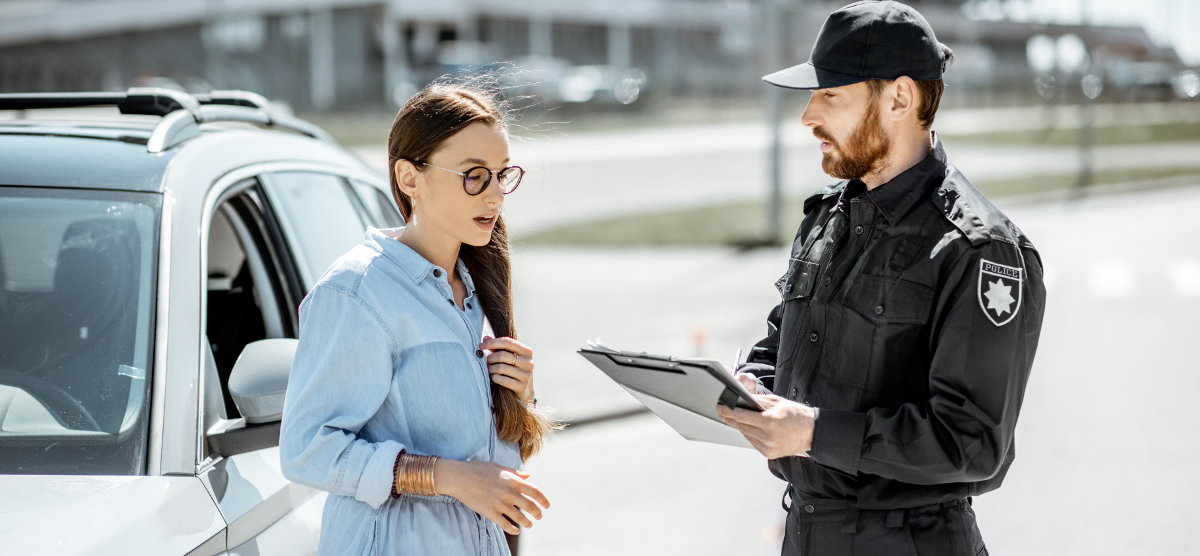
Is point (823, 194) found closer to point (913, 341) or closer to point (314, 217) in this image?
point (913, 341)

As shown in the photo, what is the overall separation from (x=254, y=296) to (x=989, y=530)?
3.62 metres

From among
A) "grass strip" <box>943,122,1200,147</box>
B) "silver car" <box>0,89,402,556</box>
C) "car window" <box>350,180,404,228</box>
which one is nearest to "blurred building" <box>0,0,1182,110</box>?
"grass strip" <box>943,122,1200,147</box>

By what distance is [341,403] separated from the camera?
1.94 meters

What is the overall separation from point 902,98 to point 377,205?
2.15 m

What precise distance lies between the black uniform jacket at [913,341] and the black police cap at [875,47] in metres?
0.22

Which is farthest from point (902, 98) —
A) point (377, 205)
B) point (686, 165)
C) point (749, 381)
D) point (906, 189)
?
point (686, 165)

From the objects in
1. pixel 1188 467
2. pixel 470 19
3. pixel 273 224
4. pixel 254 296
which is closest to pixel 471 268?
pixel 273 224

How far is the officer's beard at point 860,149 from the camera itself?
86.2 inches

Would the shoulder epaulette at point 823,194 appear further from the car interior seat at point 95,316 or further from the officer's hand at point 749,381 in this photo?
the car interior seat at point 95,316

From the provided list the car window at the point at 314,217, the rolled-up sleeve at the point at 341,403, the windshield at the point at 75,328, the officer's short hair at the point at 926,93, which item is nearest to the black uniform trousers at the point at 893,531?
the officer's short hair at the point at 926,93

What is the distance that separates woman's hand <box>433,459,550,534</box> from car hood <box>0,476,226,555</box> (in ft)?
1.69

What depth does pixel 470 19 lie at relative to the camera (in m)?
49.2

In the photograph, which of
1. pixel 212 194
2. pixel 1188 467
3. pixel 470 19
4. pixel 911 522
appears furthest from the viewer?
pixel 470 19

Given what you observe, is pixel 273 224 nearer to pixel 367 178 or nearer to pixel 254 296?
pixel 254 296
